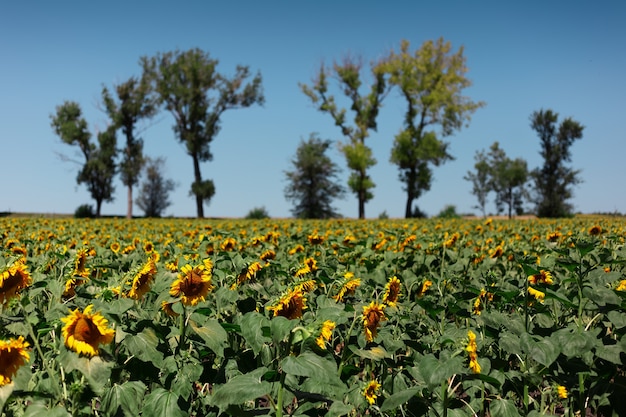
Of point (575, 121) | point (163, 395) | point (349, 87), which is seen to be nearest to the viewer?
point (163, 395)

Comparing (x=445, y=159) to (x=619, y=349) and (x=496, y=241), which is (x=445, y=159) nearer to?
(x=496, y=241)

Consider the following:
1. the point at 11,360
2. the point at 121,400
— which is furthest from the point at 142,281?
the point at 11,360

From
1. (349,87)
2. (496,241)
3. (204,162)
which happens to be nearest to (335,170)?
(349,87)

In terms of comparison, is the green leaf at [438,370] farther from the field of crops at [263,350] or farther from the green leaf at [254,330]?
the green leaf at [254,330]

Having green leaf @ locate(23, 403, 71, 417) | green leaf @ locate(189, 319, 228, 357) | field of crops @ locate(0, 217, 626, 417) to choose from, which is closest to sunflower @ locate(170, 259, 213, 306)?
field of crops @ locate(0, 217, 626, 417)

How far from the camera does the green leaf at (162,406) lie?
85.8 inches

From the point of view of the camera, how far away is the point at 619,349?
2.79m

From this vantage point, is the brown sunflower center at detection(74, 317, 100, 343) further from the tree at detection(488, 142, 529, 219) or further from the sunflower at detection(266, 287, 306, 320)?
the tree at detection(488, 142, 529, 219)

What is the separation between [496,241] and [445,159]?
35.6 meters

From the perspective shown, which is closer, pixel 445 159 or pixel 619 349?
pixel 619 349

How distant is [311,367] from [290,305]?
53 centimetres

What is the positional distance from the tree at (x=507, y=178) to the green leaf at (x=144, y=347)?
68.2 meters

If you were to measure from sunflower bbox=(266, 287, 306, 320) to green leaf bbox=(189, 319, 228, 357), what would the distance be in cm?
30

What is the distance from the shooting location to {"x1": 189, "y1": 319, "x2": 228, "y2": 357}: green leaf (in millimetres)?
2439
